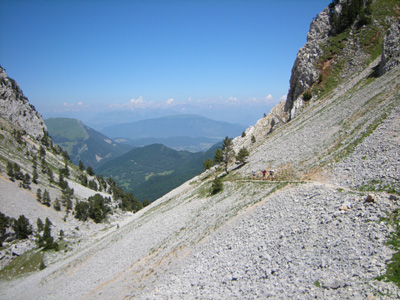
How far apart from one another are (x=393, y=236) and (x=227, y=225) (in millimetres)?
14698

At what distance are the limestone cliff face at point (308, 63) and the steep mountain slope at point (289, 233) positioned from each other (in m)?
22.9

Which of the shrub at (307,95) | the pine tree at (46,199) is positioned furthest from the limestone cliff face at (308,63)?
the pine tree at (46,199)

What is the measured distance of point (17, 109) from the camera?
152m

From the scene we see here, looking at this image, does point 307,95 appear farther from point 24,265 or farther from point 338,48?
point 24,265

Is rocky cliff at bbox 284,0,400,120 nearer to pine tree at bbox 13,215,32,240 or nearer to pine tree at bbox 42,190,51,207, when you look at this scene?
pine tree at bbox 13,215,32,240

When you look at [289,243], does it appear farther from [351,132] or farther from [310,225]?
[351,132]

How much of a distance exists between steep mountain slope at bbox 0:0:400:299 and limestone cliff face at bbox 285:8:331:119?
2292 cm

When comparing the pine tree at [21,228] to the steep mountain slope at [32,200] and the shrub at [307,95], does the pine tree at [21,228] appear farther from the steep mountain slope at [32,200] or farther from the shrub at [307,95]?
the shrub at [307,95]

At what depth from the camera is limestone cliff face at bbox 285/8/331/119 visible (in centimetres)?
6644

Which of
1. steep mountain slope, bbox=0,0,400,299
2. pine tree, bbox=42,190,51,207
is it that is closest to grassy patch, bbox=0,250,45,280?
steep mountain slope, bbox=0,0,400,299

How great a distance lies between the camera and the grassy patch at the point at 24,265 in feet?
171

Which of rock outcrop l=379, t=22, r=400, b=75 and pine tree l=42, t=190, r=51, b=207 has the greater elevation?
rock outcrop l=379, t=22, r=400, b=75

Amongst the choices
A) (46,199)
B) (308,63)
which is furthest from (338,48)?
(46,199)

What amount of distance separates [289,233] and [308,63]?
63.1 meters
